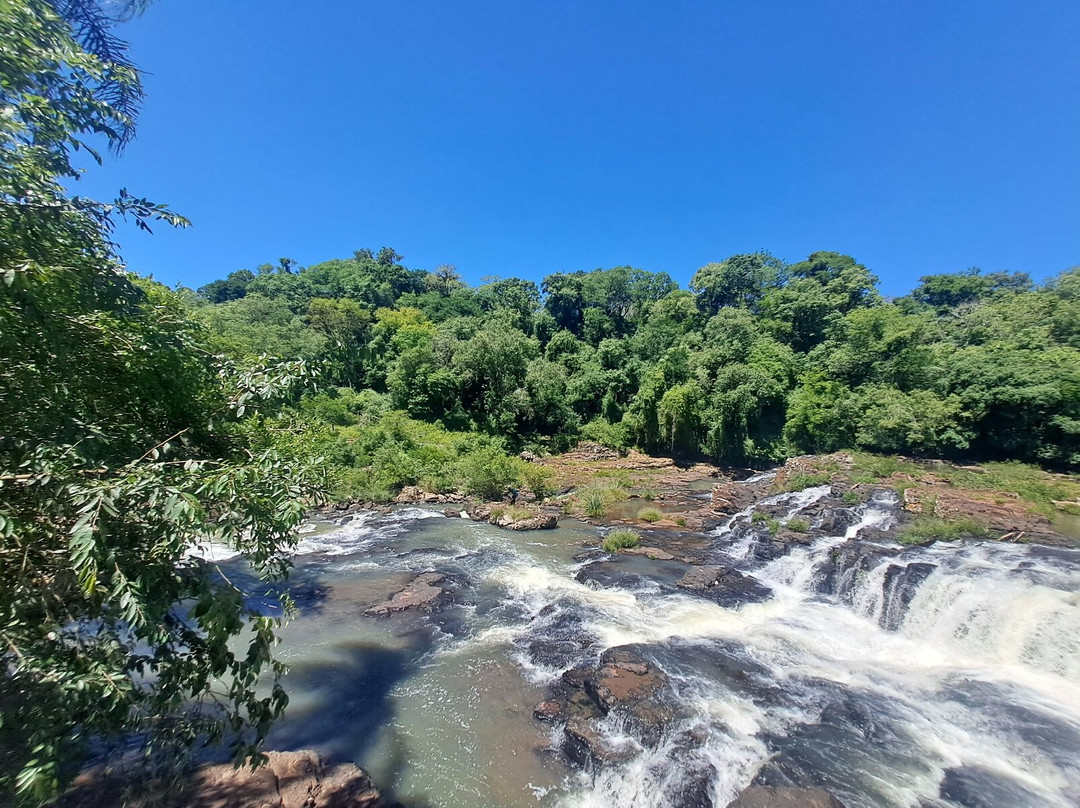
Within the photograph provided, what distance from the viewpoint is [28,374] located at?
3500 millimetres

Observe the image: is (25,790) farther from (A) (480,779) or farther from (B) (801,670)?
(B) (801,670)

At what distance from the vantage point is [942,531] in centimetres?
1384

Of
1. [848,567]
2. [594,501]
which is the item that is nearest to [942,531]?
[848,567]

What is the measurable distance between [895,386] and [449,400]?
33100 millimetres

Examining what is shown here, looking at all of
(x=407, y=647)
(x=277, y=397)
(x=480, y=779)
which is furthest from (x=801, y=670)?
(x=277, y=397)

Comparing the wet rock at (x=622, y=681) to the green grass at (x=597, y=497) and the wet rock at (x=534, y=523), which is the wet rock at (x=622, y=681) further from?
the green grass at (x=597, y=497)

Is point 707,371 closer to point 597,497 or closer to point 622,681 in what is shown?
point 597,497

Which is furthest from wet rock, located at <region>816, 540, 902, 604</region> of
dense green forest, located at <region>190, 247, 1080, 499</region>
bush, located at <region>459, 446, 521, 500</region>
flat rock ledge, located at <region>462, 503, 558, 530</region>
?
dense green forest, located at <region>190, 247, 1080, 499</region>

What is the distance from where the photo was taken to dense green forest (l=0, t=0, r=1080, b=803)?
10.3 ft

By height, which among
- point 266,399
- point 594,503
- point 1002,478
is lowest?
point 594,503

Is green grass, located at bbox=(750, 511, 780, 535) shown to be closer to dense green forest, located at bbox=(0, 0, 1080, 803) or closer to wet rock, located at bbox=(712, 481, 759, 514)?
wet rock, located at bbox=(712, 481, 759, 514)

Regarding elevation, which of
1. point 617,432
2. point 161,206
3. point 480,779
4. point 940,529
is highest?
point 161,206

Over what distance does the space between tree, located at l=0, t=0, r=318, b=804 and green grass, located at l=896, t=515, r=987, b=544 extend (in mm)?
17028

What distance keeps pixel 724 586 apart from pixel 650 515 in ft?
24.0
